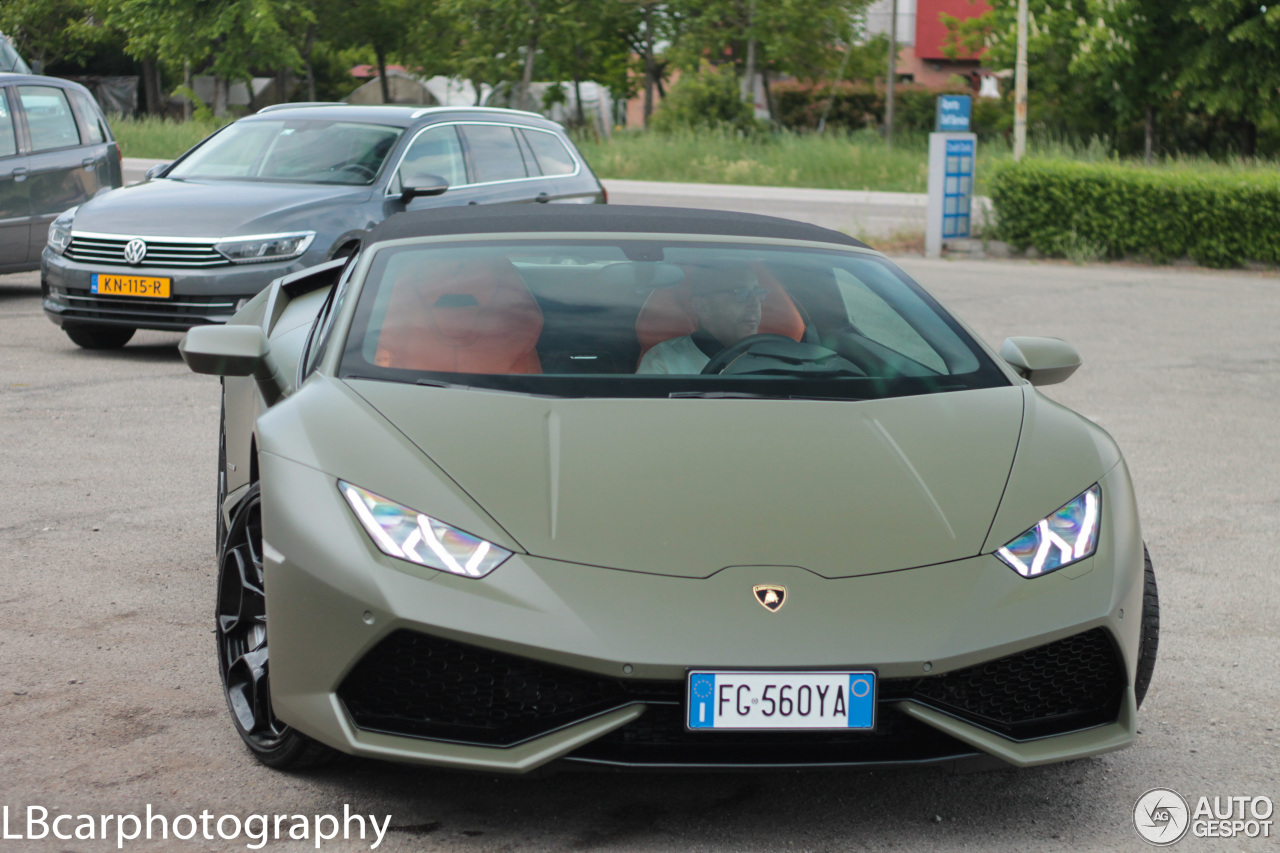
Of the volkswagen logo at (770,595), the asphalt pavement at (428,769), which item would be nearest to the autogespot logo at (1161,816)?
the asphalt pavement at (428,769)

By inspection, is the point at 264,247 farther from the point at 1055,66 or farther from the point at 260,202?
the point at 1055,66

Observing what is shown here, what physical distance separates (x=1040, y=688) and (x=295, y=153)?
8588 mm

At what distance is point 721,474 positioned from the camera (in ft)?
10.8

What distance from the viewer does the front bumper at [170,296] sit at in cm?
940

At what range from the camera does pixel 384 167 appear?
34.4ft

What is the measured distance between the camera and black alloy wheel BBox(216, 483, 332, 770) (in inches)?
133

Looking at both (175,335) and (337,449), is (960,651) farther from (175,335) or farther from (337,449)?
(175,335)

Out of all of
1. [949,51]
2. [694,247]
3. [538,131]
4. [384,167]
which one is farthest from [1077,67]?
[694,247]

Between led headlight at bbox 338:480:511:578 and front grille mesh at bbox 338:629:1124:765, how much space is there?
151 mm

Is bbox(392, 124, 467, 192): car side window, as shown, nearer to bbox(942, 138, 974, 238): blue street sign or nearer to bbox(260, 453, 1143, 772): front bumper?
bbox(260, 453, 1143, 772): front bumper

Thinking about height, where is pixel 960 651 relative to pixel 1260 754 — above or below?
above

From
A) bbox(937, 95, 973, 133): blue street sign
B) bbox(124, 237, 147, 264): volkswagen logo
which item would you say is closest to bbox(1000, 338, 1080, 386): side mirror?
bbox(124, 237, 147, 264): volkswagen logo

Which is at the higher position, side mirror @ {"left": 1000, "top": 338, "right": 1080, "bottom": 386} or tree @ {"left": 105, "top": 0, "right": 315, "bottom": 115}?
tree @ {"left": 105, "top": 0, "right": 315, "bottom": 115}

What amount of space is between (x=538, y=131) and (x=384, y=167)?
2.01m
